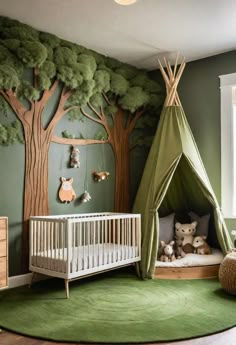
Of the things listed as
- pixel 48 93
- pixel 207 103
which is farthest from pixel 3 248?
pixel 207 103

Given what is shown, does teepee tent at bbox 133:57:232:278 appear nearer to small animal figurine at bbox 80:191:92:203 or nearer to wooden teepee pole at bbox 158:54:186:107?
wooden teepee pole at bbox 158:54:186:107

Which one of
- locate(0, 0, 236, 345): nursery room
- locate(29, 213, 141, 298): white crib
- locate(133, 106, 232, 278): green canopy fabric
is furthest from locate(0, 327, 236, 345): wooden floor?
locate(133, 106, 232, 278): green canopy fabric

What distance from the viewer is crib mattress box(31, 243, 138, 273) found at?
3.19 meters

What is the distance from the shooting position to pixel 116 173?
14.8 feet

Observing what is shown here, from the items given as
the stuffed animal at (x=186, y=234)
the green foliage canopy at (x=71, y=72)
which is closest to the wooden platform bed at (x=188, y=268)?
the stuffed animal at (x=186, y=234)

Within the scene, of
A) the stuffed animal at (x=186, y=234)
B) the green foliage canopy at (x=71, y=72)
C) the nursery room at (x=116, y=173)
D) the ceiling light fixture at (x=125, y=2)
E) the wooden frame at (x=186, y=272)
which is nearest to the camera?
the nursery room at (x=116, y=173)

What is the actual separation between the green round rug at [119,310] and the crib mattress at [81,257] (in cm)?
23

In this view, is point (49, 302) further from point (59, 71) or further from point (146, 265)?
point (59, 71)

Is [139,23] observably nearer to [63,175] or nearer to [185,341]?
[63,175]

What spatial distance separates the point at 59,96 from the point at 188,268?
227 cm

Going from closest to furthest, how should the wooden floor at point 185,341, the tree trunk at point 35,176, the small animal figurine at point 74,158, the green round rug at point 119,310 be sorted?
the wooden floor at point 185,341
the green round rug at point 119,310
the tree trunk at point 35,176
the small animal figurine at point 74,158

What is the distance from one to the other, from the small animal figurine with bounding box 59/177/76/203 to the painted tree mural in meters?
0.20

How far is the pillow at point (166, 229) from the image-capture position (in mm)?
4180

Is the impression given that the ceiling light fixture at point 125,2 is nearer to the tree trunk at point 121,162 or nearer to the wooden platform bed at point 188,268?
the tree trunk at point 121,162
